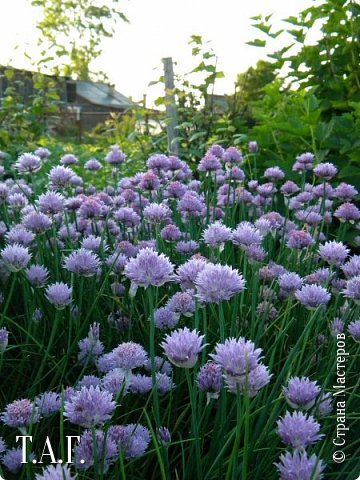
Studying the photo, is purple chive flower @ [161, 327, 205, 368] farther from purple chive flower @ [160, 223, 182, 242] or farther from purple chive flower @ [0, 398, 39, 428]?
purple chive flower @ [160, 223, 182, 242]

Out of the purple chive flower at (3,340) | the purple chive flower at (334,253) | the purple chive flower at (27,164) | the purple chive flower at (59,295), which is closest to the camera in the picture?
the purple chive flower at (3,340)

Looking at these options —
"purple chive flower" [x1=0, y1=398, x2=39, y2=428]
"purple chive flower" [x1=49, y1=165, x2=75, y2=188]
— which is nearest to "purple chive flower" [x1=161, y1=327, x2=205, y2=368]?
"purple chive flower" [x1=0, y1=398, x2=39, y2=428]

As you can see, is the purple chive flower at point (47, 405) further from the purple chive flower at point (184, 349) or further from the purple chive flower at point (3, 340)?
the purple chive flower at point (184, 349)

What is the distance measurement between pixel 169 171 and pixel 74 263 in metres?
1.54

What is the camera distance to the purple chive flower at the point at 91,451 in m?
0.96

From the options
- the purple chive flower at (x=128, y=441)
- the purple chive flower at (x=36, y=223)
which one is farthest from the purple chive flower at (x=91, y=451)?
the purple chive flower at (x=36, y=223)

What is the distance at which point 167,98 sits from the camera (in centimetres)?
493

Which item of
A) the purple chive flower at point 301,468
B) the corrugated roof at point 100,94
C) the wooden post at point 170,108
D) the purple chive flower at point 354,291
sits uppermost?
the corrugated roof at point 100,94

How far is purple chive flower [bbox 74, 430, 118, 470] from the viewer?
96cm

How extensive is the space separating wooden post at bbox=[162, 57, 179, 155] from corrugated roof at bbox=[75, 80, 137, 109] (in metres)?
29.6

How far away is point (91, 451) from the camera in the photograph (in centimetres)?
96

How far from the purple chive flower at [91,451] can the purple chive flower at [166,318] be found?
0.48 m

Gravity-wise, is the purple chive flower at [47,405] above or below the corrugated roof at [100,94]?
below

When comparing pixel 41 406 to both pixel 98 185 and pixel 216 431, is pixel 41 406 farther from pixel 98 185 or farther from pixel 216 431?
pixel 98 185
